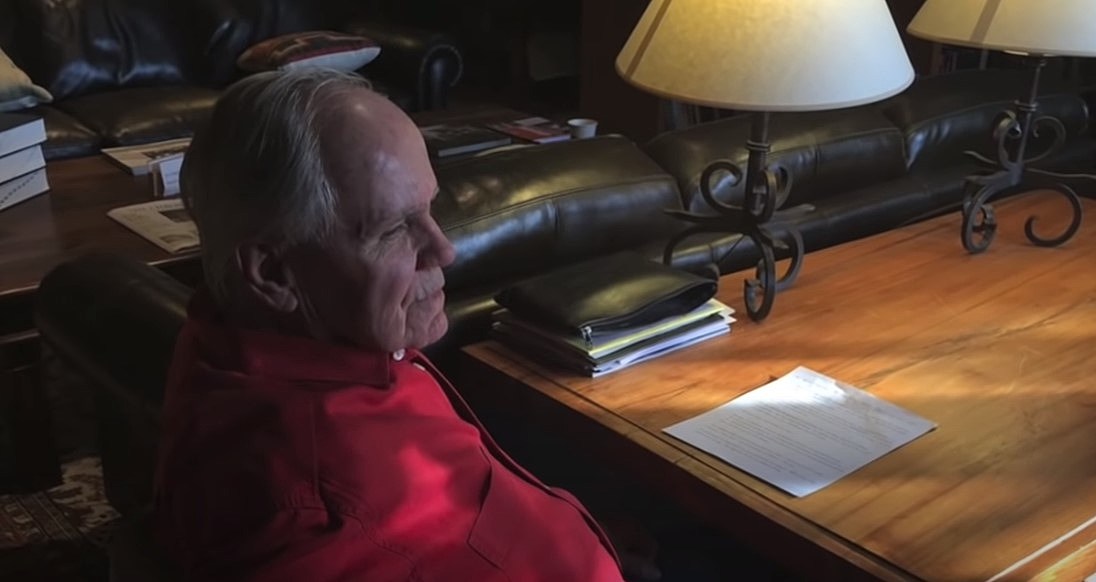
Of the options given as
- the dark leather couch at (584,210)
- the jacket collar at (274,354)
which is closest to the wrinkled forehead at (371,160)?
the jacket collar at (274,354)

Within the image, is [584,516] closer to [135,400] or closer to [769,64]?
[135,400]

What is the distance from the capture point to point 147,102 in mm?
4012

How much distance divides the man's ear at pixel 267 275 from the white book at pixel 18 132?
1870 mm

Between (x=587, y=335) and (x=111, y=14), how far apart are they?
343cm

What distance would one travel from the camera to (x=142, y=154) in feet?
10.5

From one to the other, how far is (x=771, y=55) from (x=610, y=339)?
0.45m

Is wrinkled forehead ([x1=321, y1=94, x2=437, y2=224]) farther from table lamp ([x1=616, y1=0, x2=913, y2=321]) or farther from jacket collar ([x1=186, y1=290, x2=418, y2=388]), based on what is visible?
table lamp ([x1=616, y1=0, x2=913, y2=321])

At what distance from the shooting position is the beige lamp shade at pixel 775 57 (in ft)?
5.15

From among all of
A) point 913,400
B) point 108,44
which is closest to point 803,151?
point 913,400

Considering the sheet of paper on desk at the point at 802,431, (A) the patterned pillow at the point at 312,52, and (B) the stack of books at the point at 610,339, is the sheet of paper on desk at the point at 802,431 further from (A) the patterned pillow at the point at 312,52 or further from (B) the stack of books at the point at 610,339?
(A) the patterned pillow at the point at 312,52

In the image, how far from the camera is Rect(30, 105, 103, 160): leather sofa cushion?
368cm

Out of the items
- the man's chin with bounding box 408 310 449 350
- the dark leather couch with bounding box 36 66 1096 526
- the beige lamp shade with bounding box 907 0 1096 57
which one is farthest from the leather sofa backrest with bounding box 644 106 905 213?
the man's chin with bounding box 408 310 449 350

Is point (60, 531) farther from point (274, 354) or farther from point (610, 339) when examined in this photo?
point (274, 354)

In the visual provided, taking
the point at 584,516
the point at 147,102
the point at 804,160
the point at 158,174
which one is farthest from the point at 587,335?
the point at 147,102
